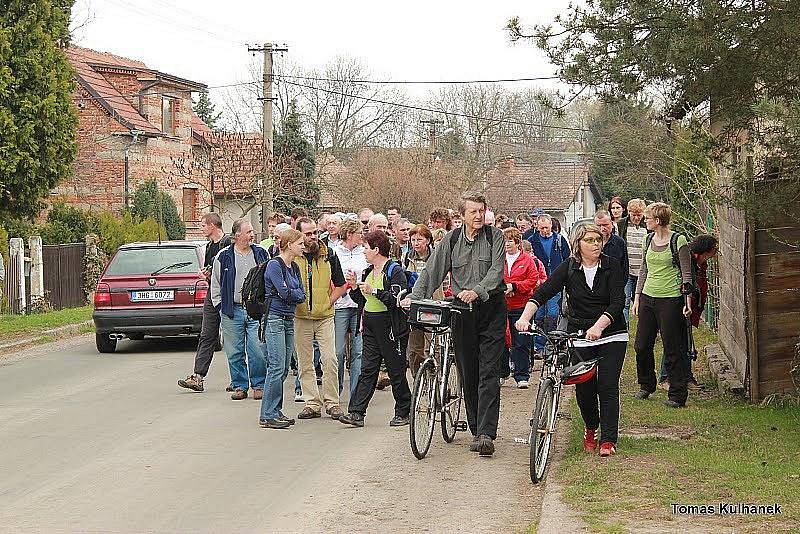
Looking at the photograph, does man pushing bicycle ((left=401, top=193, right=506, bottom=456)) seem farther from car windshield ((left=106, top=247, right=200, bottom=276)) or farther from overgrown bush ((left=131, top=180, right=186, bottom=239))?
overgrown bush ((left=131, top=180, right=186, bottom=239))

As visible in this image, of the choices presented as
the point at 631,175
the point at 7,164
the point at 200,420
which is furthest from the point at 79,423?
the point at 631,175

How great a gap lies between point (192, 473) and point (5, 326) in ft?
46.3

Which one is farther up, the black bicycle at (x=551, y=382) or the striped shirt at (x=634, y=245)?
the striped shirt at (x=634, y=245)

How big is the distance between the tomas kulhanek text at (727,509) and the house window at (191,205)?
43.2m

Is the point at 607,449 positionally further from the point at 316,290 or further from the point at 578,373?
the point at 316,290

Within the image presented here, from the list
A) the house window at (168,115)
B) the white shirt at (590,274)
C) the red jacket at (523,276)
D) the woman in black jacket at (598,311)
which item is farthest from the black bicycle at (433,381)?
the house window at (168,115)

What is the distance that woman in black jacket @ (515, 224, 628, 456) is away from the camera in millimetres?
8930

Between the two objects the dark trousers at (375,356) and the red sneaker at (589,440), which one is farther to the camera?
the dark trousers at (375,356)

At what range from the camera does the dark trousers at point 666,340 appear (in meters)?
11.4

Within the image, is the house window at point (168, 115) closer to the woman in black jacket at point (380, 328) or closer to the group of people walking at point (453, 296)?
the group of people walking at point (453, 296)

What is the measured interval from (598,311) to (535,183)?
61463mm

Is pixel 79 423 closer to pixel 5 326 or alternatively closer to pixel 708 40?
pixel 708 40

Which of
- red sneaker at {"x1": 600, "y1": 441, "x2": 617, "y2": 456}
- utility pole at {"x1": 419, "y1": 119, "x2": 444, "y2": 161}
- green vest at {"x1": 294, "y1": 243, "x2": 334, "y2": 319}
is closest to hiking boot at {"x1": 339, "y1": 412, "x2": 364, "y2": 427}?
green vest at {"x1": 294, "y1": 243, "x2": 334, "y2": 319}

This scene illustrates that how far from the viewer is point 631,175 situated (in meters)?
39.4
